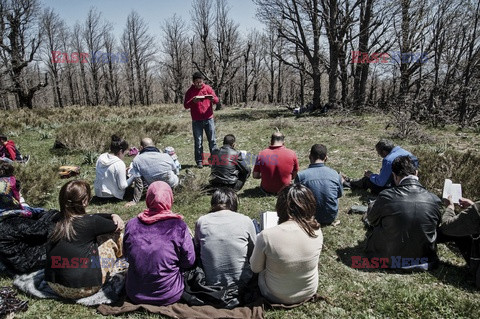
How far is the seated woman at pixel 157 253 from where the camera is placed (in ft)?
9.19

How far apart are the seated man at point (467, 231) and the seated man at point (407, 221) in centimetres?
14

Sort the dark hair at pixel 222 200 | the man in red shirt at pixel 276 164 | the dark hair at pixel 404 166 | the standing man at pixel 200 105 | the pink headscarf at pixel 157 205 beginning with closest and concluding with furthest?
the pink headscarf at pixel 157 205 → the dark hair at pixel 222 200 → the dark hair at pixel 404 166 → the man in red shirt at pixel 276 164 → the standing man at pixel 200 105

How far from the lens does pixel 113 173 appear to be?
5.41m

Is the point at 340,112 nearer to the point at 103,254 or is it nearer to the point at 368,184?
the point at 368,184

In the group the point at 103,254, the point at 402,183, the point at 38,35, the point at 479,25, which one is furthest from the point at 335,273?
the point at 38,35

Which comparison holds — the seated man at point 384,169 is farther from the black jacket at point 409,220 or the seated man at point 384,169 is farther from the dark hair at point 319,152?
the black jacket at point 409,220

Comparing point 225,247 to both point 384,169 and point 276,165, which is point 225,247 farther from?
point 384,169

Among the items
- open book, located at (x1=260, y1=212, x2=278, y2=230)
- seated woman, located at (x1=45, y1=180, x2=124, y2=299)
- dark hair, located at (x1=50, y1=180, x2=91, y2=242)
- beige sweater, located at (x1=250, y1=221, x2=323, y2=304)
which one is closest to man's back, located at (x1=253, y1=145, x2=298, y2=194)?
open book, located at (x1=260, y1=212, x2=278, y2=230)

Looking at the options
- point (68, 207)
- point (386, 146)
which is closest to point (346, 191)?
point (386, 146)

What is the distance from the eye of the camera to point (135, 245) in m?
2.83

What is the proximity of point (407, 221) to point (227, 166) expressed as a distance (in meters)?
3.31

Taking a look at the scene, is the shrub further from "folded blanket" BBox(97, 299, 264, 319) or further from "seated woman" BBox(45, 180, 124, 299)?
"seated woman" BBox(45, 180, 124, 299)

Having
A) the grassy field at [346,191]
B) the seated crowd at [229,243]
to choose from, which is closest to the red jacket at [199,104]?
the grassy field at [346,191]

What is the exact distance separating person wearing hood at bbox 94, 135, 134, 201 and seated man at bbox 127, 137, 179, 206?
18cm
